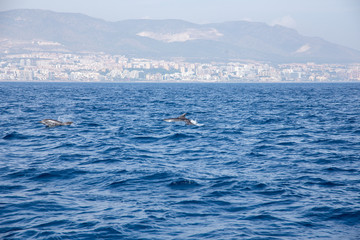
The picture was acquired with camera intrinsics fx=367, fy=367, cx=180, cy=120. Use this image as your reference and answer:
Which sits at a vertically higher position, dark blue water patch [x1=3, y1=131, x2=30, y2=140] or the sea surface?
dark blue water patch [x1=3, y1=131, x2=30, y2=140]

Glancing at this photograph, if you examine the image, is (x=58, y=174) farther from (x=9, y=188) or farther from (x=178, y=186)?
(x=178, y=186)

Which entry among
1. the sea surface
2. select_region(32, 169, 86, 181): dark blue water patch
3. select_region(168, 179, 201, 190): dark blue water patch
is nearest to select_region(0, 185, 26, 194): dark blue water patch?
the sea surface

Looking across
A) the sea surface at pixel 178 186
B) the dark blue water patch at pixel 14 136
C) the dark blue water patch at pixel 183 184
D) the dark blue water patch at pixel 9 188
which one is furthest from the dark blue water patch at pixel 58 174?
the dark blue water patch at pixel 14 136

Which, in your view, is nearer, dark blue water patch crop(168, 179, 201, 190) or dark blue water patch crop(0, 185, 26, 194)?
dark blue water patch crop(0, 185, 26, 194)

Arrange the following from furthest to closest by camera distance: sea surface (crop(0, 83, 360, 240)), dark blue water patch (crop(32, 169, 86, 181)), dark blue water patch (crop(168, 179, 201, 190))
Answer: dark blue water patch (crop(32, 169, 86, 181))
dark blue water patch (crop(168, 179, 201, 190))
sea surface (crop(0, 83, 360, 240))

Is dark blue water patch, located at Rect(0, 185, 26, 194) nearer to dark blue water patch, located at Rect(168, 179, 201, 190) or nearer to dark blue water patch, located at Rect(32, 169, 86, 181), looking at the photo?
dark blue water patch, located at Rect(32, 169, 86, 181)

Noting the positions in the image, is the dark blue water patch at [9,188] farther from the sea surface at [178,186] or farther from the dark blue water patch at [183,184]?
the dark blue water patch at [183,184]

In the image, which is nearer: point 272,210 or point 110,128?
point 272,210

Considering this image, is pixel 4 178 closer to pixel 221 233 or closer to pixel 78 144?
pixel 78 144

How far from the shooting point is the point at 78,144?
850 inches

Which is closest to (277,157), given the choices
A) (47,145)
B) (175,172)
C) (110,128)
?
(175,172)

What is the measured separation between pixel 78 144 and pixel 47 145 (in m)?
1.72

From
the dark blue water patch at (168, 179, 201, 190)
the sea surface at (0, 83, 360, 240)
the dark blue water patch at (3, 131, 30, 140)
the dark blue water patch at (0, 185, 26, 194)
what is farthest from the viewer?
the dark blue water patch at (3, 131, 30, 140)

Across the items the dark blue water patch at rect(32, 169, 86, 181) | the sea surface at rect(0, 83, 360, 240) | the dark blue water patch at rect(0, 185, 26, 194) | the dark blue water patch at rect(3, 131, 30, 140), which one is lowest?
the sea surface at rect(0, 83, 360, 240)
